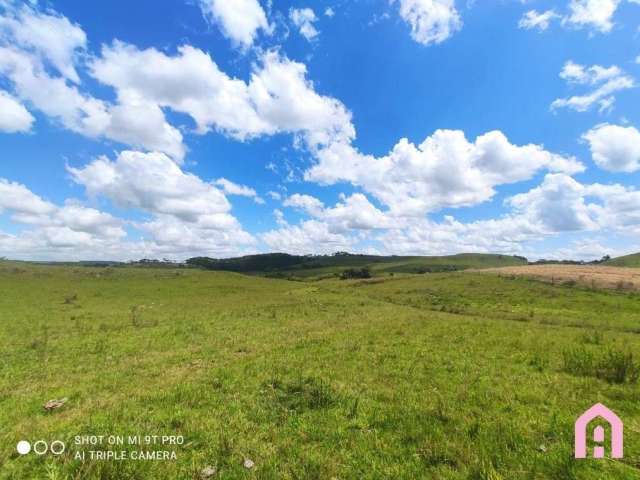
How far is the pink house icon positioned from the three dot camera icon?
10904 millimetres

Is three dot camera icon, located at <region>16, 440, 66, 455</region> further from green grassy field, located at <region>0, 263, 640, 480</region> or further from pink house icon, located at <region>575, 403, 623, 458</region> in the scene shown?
pink house icon, located at <region>575, 403, 623, 458</region>

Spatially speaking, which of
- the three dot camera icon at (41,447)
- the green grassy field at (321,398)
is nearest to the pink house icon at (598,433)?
the green grassy field at (321,398)

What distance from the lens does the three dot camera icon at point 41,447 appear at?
691cm

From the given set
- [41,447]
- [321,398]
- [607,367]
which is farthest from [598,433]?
[41,447]

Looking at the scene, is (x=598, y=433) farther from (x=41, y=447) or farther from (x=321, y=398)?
(x=41, y=447)

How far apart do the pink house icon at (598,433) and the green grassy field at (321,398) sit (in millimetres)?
241

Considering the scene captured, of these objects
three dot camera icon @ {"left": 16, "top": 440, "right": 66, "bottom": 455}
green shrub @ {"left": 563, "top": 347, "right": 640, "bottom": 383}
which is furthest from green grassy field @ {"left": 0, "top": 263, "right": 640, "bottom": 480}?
three dot camera icon @ {"left": 16, "top": 440, "right": 66, "bottom": 455}

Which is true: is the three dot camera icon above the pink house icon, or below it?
below

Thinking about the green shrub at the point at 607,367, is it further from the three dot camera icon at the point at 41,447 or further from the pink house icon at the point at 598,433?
the three dot camera icon at the point at 41,447

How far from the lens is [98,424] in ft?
26.8

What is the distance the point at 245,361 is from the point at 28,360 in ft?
36.1

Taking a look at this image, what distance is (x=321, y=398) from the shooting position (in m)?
9.79

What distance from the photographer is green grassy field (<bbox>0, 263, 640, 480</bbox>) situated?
6465mm

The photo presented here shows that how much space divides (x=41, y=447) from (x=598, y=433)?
41.4ft
